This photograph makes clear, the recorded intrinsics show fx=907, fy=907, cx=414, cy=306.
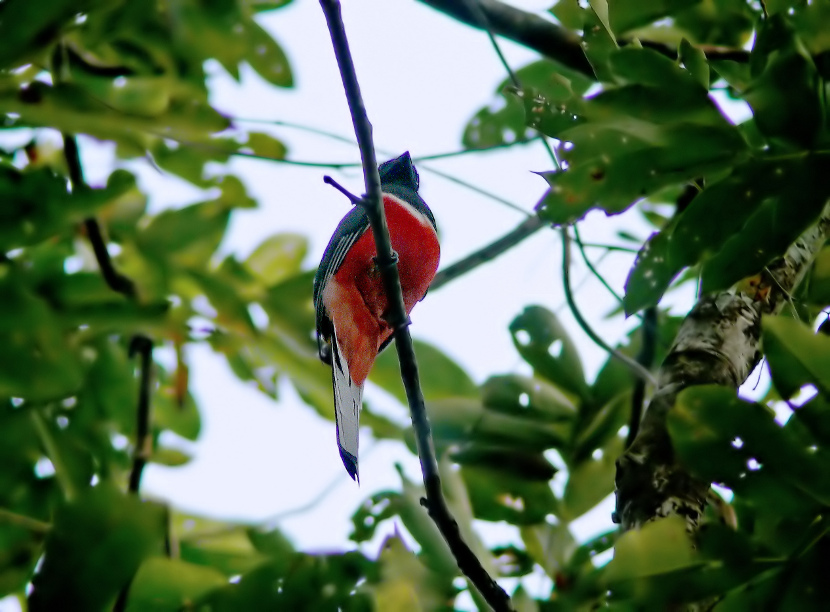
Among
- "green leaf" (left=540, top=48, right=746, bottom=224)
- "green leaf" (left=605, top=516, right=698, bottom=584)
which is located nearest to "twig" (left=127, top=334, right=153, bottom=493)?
"green leaf" (left=605, top=516, right=698, bottom=584)

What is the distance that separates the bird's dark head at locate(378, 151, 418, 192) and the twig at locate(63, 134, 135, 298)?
3.65 ft

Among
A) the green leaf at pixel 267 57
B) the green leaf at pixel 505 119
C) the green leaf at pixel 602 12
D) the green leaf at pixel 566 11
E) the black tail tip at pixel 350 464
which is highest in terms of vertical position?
the green leaf at pixel 505 119

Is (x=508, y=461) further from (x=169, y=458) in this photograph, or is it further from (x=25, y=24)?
(x=25, y=24)

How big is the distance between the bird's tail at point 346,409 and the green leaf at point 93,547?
73cm

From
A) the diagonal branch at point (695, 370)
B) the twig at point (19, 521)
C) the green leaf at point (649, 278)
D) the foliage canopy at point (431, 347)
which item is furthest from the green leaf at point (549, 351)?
the twig at point (19, 521)

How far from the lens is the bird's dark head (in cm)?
351

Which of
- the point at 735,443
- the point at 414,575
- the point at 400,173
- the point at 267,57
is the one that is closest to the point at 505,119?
the point at 400,173

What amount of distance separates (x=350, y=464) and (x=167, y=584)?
595mm

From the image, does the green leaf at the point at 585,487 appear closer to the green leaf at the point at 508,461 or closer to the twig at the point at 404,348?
the green leaf at the point at 508,461

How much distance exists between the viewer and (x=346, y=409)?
2.47 metres

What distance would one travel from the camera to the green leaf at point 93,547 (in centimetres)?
143

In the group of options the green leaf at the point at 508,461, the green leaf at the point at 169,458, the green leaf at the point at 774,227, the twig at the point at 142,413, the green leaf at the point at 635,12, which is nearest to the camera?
the green leaf at the point at 774,227

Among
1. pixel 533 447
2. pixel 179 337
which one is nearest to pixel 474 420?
pixel 533 447

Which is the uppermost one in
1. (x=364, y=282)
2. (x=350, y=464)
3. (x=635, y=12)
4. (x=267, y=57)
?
(x=267, y=57)
